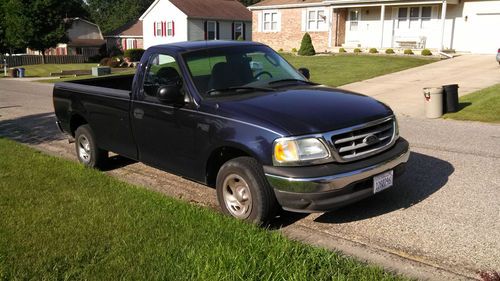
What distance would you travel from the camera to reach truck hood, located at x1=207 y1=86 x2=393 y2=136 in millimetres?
4391

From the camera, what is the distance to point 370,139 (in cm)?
464

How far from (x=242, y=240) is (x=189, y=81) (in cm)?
198

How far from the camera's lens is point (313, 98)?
5.01m

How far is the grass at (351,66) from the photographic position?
20377mm

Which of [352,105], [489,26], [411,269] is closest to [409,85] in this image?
[489,26]

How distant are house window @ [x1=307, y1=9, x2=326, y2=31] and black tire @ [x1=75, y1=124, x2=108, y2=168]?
30.0 m

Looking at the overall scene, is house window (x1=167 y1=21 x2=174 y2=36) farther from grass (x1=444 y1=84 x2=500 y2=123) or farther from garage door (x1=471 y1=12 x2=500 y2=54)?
grass (x1=444 y1=84 x2=500 y2=123)

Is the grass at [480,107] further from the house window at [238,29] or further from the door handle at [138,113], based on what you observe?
the house window at [238,29]

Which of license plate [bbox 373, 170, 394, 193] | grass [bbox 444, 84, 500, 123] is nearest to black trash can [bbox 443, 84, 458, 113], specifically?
grass [bbox 444, 84, 500, 123]

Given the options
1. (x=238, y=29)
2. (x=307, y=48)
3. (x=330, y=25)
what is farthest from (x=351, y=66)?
(x=238, y=29)

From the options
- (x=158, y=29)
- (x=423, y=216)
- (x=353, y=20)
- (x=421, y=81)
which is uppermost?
(x=353, y=20)

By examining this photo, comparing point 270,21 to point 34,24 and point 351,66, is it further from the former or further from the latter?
point 34,24

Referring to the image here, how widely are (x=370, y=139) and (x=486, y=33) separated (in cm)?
2609

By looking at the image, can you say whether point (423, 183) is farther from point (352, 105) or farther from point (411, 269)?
point (411, 269)
